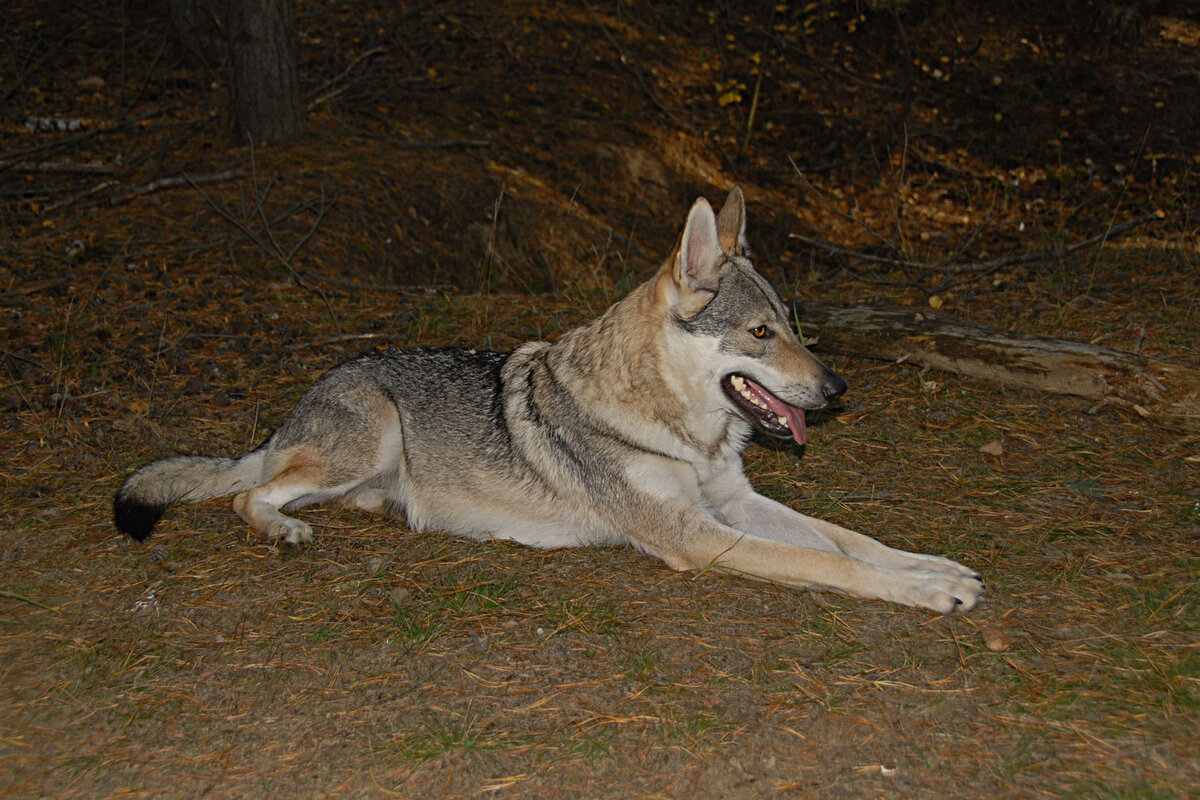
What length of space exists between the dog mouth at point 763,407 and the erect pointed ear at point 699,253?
0.52m

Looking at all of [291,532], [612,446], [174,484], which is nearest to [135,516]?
[174,484]

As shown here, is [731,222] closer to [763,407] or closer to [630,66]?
[763,407]

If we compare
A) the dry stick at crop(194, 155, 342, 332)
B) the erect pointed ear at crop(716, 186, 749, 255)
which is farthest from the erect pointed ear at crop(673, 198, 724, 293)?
the dry stick at crop(194, 155, 342, 332)

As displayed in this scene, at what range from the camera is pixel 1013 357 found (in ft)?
20.1

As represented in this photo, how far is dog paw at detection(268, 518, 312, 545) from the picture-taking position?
189 inches

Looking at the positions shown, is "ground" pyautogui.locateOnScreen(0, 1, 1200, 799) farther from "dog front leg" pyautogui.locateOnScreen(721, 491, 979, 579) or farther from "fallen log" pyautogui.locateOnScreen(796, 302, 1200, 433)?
"dog front leg" pyautogui.locateOnScreen(721, 491, 979, 579)

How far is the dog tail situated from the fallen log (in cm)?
415

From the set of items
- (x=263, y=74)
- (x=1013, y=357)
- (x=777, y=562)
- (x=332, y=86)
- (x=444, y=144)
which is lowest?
(x=777, y=562)

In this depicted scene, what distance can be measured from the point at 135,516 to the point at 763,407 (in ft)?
10.9

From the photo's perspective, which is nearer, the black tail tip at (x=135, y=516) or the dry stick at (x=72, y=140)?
the black tail tip at (x=135, y=516)

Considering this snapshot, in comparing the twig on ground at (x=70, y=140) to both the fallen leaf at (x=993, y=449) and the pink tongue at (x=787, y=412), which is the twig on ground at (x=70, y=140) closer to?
the pink tongue at (x=787, y=412)

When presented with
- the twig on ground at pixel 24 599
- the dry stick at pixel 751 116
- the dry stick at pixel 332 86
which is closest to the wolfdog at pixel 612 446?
the twig on ground at pixel 24 599

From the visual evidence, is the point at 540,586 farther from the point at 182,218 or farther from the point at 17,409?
the point at 182,218

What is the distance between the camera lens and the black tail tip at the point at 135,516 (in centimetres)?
459
